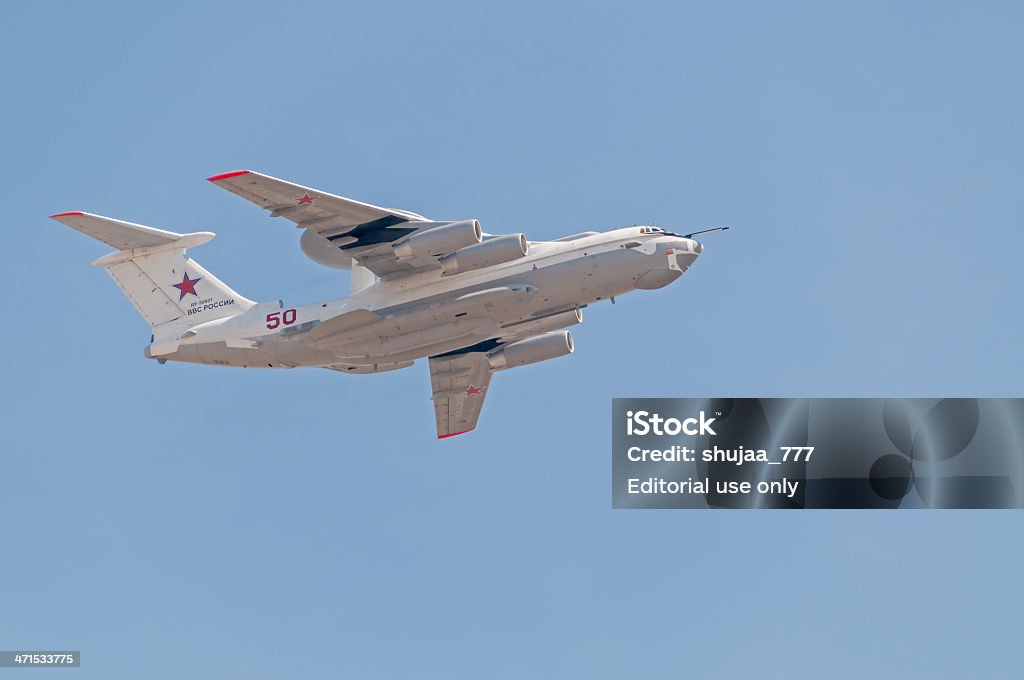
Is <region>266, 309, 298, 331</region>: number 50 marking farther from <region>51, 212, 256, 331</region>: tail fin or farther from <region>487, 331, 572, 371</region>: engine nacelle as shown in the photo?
<region>487, 331, 572, 371</region>: engine nacelle

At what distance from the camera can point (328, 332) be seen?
25.5 m

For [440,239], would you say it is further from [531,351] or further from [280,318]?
[531,351]

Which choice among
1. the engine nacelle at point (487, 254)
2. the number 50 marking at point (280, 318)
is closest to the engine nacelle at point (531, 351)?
the engine nacelle at point (487, 254)

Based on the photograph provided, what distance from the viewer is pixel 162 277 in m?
27.8

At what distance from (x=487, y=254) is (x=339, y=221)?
279 centimetres

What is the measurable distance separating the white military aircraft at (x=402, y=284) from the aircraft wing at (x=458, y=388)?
2391 mm

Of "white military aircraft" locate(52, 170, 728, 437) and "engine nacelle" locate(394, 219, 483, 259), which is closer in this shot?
"engine nacelle" locate(394, 219, 483, 259)

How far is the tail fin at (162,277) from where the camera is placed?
27.0m

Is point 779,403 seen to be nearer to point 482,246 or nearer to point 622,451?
point 622,451

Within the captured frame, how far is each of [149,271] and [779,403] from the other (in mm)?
12722

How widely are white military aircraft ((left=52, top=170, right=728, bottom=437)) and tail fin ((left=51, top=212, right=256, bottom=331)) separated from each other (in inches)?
3.2

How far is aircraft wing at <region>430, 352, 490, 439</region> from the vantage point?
96.3ft

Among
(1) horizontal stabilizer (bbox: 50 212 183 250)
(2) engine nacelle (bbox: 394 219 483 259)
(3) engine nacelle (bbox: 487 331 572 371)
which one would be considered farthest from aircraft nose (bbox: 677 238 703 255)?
(1) horizontal stabilizer (bbox: 50 212 183 250)

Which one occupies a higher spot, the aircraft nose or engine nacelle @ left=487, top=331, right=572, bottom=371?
the aircraft nose
